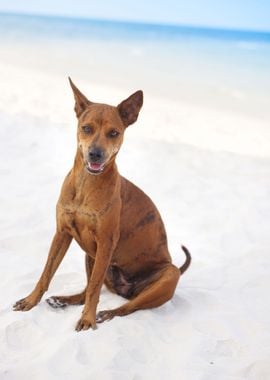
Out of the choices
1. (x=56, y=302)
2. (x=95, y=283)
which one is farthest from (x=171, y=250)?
(x=95, y=283)

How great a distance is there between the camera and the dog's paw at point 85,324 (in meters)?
3.36

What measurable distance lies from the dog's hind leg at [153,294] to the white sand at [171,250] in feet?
0.26

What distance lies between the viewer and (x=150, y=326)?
11.7 feet

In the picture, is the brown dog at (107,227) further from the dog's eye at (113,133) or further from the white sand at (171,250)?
the white sand at (171,250)

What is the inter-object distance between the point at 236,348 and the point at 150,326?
54 centimetres

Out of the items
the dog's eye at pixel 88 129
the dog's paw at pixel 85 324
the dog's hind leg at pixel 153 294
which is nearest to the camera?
the dog's eye at pixel 88 129

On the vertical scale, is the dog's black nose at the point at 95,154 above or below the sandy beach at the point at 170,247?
above

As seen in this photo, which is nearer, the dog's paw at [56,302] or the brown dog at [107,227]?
the brown dog at [107,227]

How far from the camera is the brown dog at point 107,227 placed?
329 centimetres

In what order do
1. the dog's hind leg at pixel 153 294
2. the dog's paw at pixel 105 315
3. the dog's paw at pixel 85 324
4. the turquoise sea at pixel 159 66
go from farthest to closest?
the turquoise sea at pixel 159 66
the dog's hind leg at pixel 153 294
the dog's paw at pixel 105 315
the dog's paw at pixel 85 324

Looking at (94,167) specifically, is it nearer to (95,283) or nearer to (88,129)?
(88,129)

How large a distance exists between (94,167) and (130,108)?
497mm

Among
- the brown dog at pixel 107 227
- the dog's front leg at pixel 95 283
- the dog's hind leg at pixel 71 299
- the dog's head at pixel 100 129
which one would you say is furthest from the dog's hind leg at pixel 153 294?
the dog's head at pixel 100 129

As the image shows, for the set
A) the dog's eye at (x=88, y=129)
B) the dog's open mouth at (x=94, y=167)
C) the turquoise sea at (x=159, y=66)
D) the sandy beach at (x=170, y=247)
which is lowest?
the turquoise sea at (x=159, y=66)
